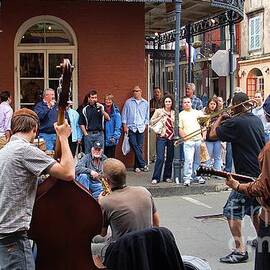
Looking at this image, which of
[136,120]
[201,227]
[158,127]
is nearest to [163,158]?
[158,127]

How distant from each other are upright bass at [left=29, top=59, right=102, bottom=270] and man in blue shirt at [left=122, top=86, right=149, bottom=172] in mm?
8155

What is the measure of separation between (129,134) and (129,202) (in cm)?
760

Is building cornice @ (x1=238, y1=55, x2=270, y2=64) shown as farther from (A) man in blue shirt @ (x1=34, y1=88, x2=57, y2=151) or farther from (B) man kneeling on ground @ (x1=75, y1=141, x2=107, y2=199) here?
(B) man kneeling on ground @ (x1=75, y1=141, x2=107, y2=199)

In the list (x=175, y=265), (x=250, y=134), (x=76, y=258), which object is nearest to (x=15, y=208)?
(x=76, y=258)

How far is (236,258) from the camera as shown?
6258mm

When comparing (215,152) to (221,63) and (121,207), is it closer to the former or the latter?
(221,63)

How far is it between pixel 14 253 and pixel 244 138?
3289mm

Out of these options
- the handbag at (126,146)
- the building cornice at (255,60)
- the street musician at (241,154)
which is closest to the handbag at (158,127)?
the handbag at (126,146)

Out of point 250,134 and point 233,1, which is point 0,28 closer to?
point 233,1

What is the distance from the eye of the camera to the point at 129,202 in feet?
14.6

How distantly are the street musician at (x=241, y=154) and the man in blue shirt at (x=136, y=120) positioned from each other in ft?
18.9

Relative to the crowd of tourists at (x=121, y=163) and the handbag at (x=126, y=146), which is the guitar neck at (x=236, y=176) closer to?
the crowd of tourists at (x=121, y=163)

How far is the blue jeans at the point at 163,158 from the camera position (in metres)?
10.8

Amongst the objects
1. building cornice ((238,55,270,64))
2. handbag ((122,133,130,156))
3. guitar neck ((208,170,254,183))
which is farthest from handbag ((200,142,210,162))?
building cornice ((238,55,270,64))
